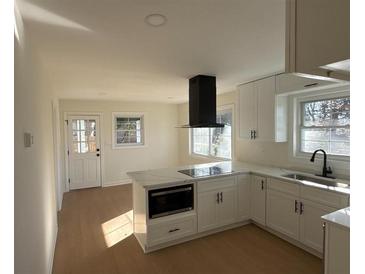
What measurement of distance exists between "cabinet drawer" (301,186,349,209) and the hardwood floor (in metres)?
0.68

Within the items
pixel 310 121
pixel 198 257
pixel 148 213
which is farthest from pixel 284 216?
pixel 148 213

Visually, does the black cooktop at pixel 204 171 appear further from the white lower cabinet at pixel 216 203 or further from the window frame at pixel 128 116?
the window frame at pixel 128 116

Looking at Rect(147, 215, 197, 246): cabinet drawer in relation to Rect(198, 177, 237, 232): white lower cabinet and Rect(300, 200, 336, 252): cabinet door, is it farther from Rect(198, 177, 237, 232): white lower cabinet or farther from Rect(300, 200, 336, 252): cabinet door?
Rect(300, 200, 336, 252): cabinet door

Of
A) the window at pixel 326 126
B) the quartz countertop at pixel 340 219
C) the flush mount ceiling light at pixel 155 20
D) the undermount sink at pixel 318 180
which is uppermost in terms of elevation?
the flush mount ceiling light at pixel 155 20

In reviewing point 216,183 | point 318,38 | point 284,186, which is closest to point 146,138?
point 216,183

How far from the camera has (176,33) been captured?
72.3 inches

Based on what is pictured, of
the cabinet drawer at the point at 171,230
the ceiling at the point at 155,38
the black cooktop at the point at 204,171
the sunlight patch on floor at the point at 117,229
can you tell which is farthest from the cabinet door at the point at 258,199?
the sunlight patch on floor at the point at 117,229

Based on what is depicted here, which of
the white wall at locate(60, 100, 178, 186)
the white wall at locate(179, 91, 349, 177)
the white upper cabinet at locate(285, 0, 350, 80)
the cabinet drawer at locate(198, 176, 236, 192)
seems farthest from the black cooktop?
the white wall at locate(60, 100, 178, 186)

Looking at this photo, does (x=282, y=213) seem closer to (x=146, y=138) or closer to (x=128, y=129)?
(x=146, y=138)

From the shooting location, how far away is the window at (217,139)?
15.7 ft

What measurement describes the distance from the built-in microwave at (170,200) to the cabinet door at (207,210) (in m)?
0.15

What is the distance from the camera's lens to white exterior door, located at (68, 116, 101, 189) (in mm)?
5434
